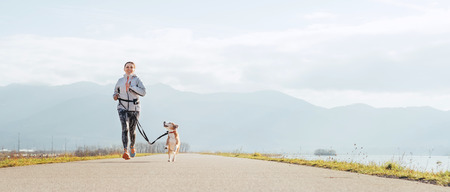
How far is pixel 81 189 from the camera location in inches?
304

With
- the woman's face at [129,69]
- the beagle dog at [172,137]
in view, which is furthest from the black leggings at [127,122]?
the woman's face at [129,69]

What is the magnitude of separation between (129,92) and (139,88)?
11.9 inches

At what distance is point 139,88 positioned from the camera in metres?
14.0

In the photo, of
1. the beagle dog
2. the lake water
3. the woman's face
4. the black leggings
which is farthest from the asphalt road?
the woman's face

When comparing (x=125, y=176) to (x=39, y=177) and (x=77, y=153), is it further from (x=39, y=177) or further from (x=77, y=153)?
(x=77, y=153)

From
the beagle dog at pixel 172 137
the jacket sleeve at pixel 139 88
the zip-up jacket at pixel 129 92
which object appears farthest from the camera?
the beagle dog at pixel 172 137

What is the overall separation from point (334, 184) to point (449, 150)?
280 inches

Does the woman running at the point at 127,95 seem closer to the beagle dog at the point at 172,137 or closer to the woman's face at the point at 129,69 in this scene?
the woman's face at the point at 129,69

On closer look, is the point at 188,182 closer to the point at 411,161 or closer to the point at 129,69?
the point at 129,69

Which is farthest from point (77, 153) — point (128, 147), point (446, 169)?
point (446, 169)

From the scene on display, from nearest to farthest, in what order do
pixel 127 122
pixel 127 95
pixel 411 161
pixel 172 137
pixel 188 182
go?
1. pixel 188 182
2. pixel 411 161
3. pixel 127 95
4. pixel 127 122
5. pixel 172 137

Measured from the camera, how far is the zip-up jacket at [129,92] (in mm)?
14055

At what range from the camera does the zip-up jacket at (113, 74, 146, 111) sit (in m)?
14.1

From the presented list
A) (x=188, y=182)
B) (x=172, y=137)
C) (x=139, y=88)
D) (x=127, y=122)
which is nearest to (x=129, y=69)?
(x=139, y=88)
